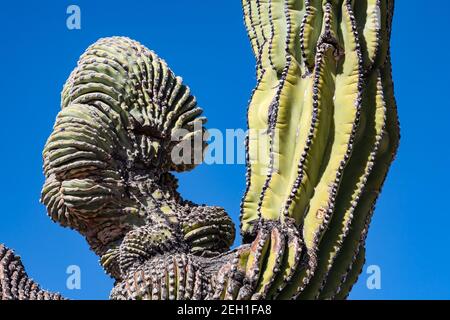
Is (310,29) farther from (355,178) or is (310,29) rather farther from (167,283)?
(167,283)

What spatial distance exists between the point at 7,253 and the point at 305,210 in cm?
139

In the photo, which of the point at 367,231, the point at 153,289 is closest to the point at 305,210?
the point at 367,231

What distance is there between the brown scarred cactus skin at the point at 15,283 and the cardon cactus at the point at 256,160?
0.01 m

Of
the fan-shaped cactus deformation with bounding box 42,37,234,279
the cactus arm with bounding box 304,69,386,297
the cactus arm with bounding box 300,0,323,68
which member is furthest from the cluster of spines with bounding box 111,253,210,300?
→ the cactus arm with bounding box 300,0,323,68

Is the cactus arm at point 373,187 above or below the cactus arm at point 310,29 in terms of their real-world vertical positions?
below

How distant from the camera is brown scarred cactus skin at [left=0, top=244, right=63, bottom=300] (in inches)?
250

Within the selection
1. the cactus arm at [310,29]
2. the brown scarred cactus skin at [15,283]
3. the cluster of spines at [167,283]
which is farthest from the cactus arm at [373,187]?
the brown scarred cactus skin at [15,283]

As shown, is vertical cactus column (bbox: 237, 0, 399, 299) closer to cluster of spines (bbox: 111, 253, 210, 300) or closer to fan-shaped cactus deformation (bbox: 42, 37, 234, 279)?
cluster of spines (bbox: 111, 253, 210, 300)

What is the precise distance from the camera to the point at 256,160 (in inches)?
245

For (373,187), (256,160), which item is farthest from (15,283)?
(373,187)

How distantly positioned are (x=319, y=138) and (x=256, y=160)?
290mm

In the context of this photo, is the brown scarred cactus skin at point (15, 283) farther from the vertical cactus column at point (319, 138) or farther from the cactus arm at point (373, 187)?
the cactus arm at point (373, 187)

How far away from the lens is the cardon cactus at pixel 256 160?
605cm
